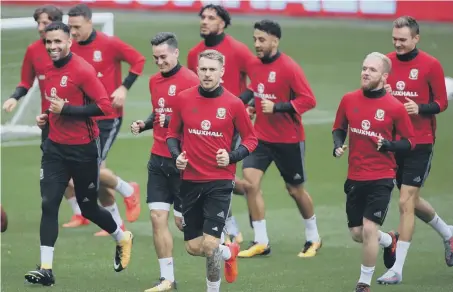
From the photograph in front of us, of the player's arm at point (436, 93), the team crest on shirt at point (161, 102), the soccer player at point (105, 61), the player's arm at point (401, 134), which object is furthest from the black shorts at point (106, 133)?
the player's arm at point (401, 134)

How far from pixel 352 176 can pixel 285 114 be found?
210 cm

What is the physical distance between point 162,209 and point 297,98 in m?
2.30

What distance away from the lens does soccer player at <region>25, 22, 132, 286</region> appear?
11.6 m

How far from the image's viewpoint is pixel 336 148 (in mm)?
11172

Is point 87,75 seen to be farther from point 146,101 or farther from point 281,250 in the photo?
point 146,101

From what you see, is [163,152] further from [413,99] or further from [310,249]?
[413,99]

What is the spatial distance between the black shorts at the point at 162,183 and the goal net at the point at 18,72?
21.5ft

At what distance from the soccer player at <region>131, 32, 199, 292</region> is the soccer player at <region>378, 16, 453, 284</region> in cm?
218

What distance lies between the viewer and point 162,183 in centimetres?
1172

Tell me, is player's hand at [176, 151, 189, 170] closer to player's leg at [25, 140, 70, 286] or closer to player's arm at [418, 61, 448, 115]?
player's leg at [25, 140, 70, 286]

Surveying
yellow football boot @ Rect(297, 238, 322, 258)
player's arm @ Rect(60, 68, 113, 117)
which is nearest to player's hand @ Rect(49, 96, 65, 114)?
player's arm @ Rect(60, 68, 113, 117)

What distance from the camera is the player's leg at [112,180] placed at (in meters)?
14.0

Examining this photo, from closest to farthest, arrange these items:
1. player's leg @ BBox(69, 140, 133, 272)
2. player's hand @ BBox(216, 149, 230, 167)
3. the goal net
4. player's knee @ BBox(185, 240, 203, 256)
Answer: player's hand @ BBox(216, 149, 230, 167), player's knee @ BBox(185, 240, 203, 256), player's leg @ BBox(69, 140, 133, 272), the goal net

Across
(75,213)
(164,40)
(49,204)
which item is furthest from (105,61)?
(49,204)
